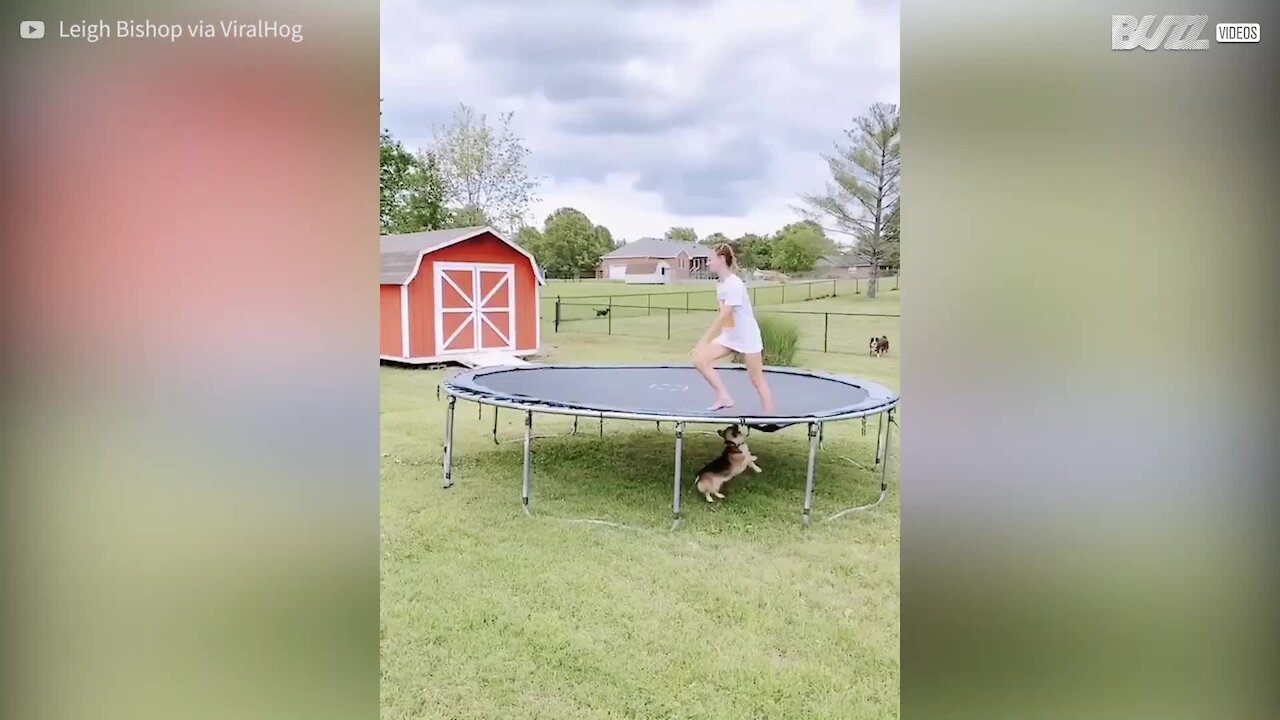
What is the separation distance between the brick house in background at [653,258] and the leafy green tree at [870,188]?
0.37 meters

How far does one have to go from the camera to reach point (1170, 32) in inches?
59.7

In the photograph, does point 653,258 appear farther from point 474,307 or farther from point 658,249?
point 474,307

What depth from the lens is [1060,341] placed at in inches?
60.7

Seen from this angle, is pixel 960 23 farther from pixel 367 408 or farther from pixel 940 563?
pixel 367 408

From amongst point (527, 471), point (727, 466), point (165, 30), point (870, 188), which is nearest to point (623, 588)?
point (527, 471)

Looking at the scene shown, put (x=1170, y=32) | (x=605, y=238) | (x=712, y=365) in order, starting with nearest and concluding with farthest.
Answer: (x=1170, y=32), (x=605, y=238), (x=712, y=365)

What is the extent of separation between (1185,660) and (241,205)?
Answer: 217 centimetres

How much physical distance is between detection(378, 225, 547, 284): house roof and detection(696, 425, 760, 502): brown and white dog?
2.67 feet

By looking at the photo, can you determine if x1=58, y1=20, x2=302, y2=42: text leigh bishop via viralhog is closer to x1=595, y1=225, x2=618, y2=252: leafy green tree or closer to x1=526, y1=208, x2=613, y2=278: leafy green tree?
x1=526, y1=208, x2=613, y2=278: leafy green tree

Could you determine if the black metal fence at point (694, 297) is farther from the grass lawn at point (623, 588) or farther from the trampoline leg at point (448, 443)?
the trampoline leg at point (448, 443)

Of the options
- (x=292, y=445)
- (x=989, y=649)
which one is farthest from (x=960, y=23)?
(x=292, y=445)

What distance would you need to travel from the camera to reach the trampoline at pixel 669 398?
2172 mm

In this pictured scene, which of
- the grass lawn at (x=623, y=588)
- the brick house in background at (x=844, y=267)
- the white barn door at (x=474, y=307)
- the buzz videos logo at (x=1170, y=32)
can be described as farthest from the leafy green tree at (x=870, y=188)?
the white barn door at (x=474, y=307)

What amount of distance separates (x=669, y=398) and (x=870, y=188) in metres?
1.00
